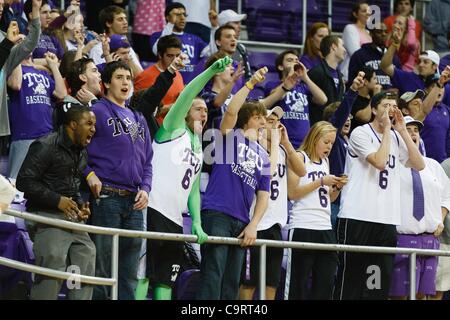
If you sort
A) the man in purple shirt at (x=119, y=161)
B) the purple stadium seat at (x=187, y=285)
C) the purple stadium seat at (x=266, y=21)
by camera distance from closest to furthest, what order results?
the man in purple shirt at (x=119, y=161) < the purple stadium seat at (x=187, y=285) < the purple stadium seat at (x=266, y=21)

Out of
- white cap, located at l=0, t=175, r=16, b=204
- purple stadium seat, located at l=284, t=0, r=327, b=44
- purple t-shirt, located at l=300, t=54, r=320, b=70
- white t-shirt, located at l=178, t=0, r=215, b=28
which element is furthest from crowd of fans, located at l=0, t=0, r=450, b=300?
purple stadium seat, located at l=284, t=0, r=327, b=44

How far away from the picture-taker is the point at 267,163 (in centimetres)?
947

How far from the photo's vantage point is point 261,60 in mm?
14250

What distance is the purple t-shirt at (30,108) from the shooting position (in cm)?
1009

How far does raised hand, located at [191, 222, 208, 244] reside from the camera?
8.69 m

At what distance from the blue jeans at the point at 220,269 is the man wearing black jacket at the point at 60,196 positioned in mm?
1044

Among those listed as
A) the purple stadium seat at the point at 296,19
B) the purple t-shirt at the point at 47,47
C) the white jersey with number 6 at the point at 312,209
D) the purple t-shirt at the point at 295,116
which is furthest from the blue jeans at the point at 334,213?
the purple stadium seat at the point at 296,19

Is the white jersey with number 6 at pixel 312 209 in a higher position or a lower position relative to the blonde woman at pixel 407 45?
lower

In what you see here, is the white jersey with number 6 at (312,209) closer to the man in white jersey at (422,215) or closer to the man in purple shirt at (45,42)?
the man in white jersey at (422,215)

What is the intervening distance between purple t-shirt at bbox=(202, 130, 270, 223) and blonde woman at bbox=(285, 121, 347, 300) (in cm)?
52

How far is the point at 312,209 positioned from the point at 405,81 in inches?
162

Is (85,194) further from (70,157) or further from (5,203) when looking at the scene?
(5,203)

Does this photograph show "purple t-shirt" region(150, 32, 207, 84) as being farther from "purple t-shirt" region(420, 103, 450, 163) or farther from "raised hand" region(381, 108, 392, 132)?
"raised hand" region(381, 108, 392, 132)
